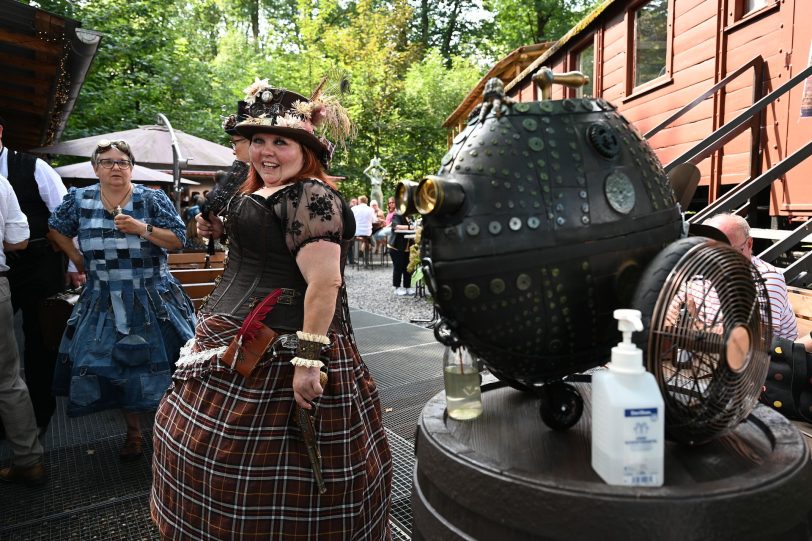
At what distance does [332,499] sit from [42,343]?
2843 millimetres

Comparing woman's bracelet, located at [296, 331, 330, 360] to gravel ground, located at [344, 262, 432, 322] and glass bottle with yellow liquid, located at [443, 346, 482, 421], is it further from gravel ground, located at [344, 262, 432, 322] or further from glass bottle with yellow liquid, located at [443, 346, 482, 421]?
gravel ground, located at [344, 262, 432, 322]

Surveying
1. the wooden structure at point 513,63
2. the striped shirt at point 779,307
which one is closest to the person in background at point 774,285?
the striped shirt at point 779,307

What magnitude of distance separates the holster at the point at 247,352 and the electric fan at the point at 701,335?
1327mm

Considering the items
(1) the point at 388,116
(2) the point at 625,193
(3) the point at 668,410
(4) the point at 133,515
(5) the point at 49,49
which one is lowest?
(4) the point at 133,515

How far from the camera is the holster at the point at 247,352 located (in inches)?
Answer: 80.0

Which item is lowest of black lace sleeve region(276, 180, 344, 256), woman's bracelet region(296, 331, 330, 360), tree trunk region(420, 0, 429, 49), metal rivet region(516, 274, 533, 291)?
woman's bracelet region(296, 331, 330, 360)

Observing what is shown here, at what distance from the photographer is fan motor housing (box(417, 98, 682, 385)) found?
1174 millimetres

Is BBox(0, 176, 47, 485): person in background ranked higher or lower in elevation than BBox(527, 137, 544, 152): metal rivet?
lower

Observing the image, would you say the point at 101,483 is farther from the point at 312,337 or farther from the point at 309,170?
Result: the point at 309,170

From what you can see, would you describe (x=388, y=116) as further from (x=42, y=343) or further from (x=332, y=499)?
(x=332, y=499)

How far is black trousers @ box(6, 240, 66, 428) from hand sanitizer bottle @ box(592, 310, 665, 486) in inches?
153

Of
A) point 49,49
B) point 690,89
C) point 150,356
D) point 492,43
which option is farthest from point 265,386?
point 492,43

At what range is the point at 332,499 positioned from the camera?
81.0 inches

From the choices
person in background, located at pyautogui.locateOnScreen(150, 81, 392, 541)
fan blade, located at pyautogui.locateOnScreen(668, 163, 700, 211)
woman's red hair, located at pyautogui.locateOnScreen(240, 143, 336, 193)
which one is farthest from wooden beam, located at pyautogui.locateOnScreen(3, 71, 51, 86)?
fan blade, located at pyautogui.locateOnScreen(668, 163, 700, 211)
